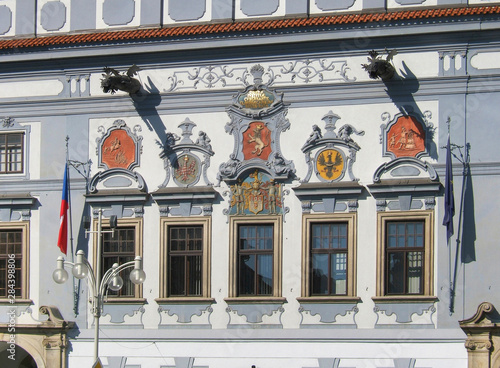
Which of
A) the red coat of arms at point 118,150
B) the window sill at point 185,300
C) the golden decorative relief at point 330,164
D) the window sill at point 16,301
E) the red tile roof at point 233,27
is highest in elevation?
the red tile roof at point 233,27

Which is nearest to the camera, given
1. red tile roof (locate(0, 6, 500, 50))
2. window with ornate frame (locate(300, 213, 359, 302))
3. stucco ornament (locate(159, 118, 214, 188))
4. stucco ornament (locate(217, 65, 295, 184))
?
red tile roof (locate(0, 6, 500, 50))

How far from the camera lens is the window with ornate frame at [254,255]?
2278cm

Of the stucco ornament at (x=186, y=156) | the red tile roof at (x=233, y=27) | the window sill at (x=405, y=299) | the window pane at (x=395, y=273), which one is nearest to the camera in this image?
the window sill at (x=405, y=299)

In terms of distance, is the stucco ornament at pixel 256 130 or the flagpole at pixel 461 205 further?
the stucco ornament at pixel 256 130

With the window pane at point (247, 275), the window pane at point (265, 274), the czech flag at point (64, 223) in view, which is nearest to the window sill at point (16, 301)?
the czech flag at point (64, 223)

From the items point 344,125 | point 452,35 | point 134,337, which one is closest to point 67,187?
point 134,337

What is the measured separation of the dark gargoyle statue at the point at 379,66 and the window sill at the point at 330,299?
181 inches

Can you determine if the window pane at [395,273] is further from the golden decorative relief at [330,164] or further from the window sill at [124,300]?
the window sill at [124,300]

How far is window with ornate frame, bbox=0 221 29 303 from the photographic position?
944 inches

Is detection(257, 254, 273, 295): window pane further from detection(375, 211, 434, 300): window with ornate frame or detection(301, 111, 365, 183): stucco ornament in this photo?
detection(375, 211, 434, 300): window with ornate frame

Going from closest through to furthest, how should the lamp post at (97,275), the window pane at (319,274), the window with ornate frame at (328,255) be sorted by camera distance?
the lamp post at (97,275)
the window with ornate frame at (328,255)
the window pane at (319,274)

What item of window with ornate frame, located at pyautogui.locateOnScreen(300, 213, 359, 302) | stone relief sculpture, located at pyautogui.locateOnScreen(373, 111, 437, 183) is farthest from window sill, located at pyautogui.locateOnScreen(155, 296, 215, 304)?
stone relief sculpture, located at pyautogui.locateOnScreen(373, 111, 437, 183)

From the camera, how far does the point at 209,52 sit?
23.6 metres

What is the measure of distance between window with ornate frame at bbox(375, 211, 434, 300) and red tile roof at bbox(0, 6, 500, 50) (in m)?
4.08
